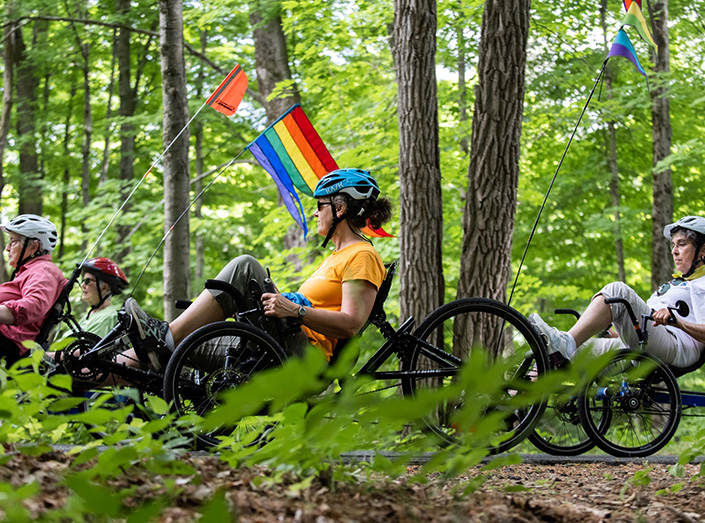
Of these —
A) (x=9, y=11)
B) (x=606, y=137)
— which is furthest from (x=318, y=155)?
(x=606, y=137)

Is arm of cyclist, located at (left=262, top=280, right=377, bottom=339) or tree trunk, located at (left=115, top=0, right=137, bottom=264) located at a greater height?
tree trunk, located at (left=115, top=0, right=137, bottom=264)

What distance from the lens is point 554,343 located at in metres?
4.00

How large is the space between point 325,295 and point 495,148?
2081 millimetres

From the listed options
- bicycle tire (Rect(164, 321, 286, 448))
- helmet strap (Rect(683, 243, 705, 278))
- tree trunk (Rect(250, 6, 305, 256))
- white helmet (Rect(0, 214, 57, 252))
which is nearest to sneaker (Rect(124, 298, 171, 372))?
bicycle tire (Rect(164, 321, 286, 448))

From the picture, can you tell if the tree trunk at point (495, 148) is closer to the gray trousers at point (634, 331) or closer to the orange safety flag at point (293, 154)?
the gray trousers at point (634, 331)

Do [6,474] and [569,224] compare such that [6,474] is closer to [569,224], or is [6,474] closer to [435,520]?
[435,520]

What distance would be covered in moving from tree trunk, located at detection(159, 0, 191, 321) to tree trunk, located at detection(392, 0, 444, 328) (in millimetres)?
2173

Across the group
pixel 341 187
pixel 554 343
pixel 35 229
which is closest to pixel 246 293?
pixel 341 187

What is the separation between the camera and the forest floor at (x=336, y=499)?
187cm

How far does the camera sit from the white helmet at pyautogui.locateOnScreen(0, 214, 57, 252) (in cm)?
496

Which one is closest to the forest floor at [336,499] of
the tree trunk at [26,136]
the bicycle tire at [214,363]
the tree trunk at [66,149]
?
→ the bicycle tire at [214,363]

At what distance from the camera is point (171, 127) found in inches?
267

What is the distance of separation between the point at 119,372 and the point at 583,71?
31.0ft

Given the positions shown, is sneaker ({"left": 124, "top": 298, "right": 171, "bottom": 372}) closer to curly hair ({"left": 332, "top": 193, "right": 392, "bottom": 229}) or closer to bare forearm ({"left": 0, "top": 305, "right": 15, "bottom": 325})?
curly hair ({"left": 332, "top": 193, "right": 392, "bottom": 229})
